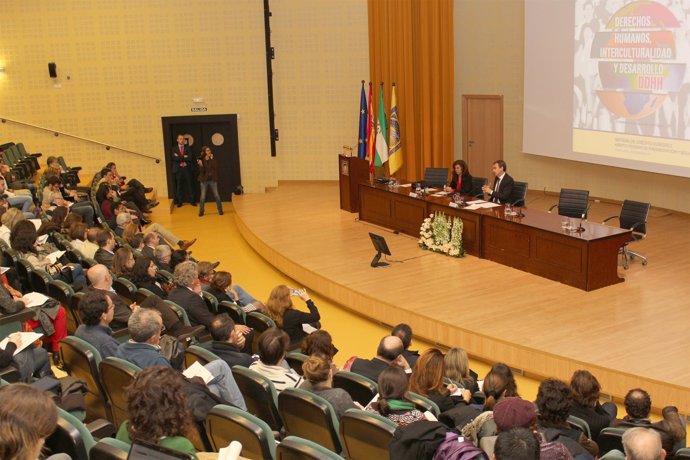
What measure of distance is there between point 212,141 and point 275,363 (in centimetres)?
1208

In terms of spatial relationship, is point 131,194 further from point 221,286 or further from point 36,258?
point 221,286

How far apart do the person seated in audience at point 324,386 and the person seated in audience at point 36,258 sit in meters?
3.46

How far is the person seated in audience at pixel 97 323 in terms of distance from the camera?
5.04 m

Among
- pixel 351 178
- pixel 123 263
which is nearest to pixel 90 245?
pixel 123 263

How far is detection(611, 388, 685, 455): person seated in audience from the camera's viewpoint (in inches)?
171

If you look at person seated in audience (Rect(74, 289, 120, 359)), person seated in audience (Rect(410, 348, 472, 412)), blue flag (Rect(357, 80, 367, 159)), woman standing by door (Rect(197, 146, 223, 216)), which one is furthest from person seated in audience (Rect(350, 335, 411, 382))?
woman standing by door (Rect(197, 146, 223, 216))

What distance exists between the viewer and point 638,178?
12781 mm

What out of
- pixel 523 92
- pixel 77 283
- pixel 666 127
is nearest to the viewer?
pixel 77 283

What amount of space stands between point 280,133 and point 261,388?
1238 cm

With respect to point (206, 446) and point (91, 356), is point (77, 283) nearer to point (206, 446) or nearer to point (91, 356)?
point (91, 356)

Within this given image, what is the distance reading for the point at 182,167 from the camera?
623 inches

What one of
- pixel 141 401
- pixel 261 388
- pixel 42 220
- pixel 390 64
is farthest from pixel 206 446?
pixel 390 64

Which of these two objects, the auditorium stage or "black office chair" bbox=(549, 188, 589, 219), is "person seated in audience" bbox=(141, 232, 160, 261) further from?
"black office chair" bbox=(549, 188, 589, 219)

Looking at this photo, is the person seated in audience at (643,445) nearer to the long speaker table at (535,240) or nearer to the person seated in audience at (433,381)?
the person seated in audience at (433,381)
